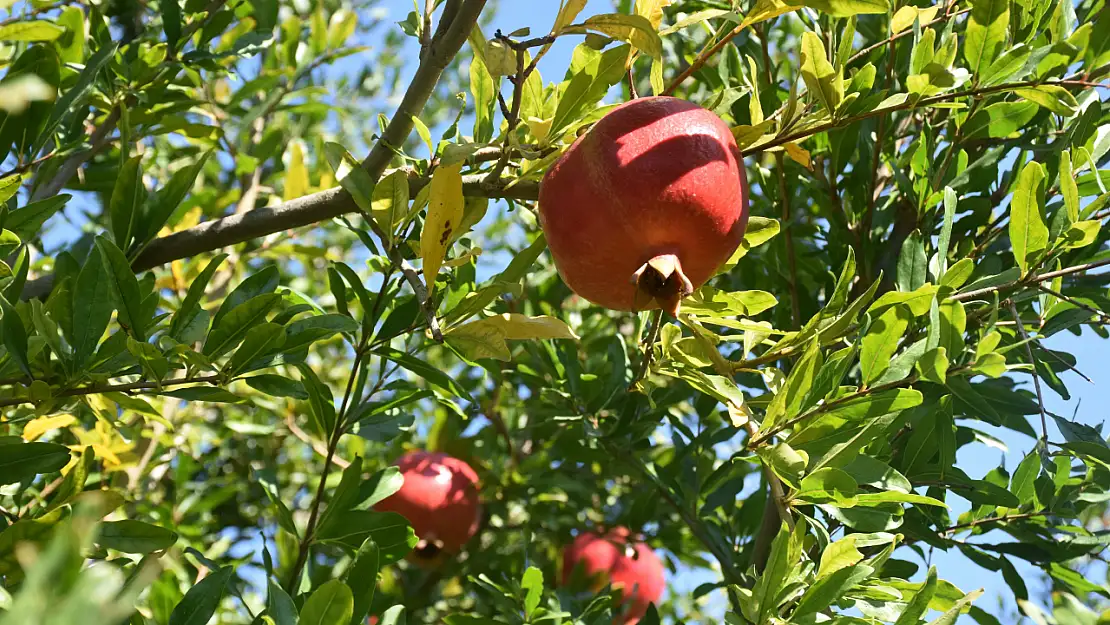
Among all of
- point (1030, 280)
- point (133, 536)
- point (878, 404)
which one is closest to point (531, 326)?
point (878, 404)

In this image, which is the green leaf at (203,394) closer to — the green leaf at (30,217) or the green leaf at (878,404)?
the green leaf at (30,217)

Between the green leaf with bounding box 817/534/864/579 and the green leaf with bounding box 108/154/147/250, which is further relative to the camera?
the green leaf with bounding box 108/154/147/250

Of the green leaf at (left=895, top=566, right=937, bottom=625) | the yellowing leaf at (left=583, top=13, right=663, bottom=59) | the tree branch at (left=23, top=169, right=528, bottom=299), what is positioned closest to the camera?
the green leaf at (left=895, top=566, right=937, bottom=625)

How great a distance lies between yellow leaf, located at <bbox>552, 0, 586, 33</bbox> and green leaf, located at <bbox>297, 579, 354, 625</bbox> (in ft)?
1.87

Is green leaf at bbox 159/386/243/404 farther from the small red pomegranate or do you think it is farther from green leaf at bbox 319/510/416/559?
the small red pomegranate

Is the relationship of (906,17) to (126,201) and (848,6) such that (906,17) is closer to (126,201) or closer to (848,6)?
(848,6)

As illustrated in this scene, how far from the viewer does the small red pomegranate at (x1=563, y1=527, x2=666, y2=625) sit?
1884 mm

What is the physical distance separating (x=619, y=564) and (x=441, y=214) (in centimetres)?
120

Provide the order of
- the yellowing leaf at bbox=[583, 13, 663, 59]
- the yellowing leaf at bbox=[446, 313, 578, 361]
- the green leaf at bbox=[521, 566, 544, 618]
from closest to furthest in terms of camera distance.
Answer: the yellowing leaf at bbox=[583, 13, 663, 59] < the yellowing leaf at bbox=[446, 313, 578, 361] < the green leaf at bbox=[521, 566, 544, 618]

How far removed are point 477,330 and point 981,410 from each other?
0.62 m

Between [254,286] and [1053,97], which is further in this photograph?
[254,286]

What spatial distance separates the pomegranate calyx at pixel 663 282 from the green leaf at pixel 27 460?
634 millimetres

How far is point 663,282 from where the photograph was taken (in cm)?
86

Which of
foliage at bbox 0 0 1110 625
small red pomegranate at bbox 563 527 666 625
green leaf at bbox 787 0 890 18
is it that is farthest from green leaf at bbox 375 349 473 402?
small red pomegranate at bbox 563 527 666 625
